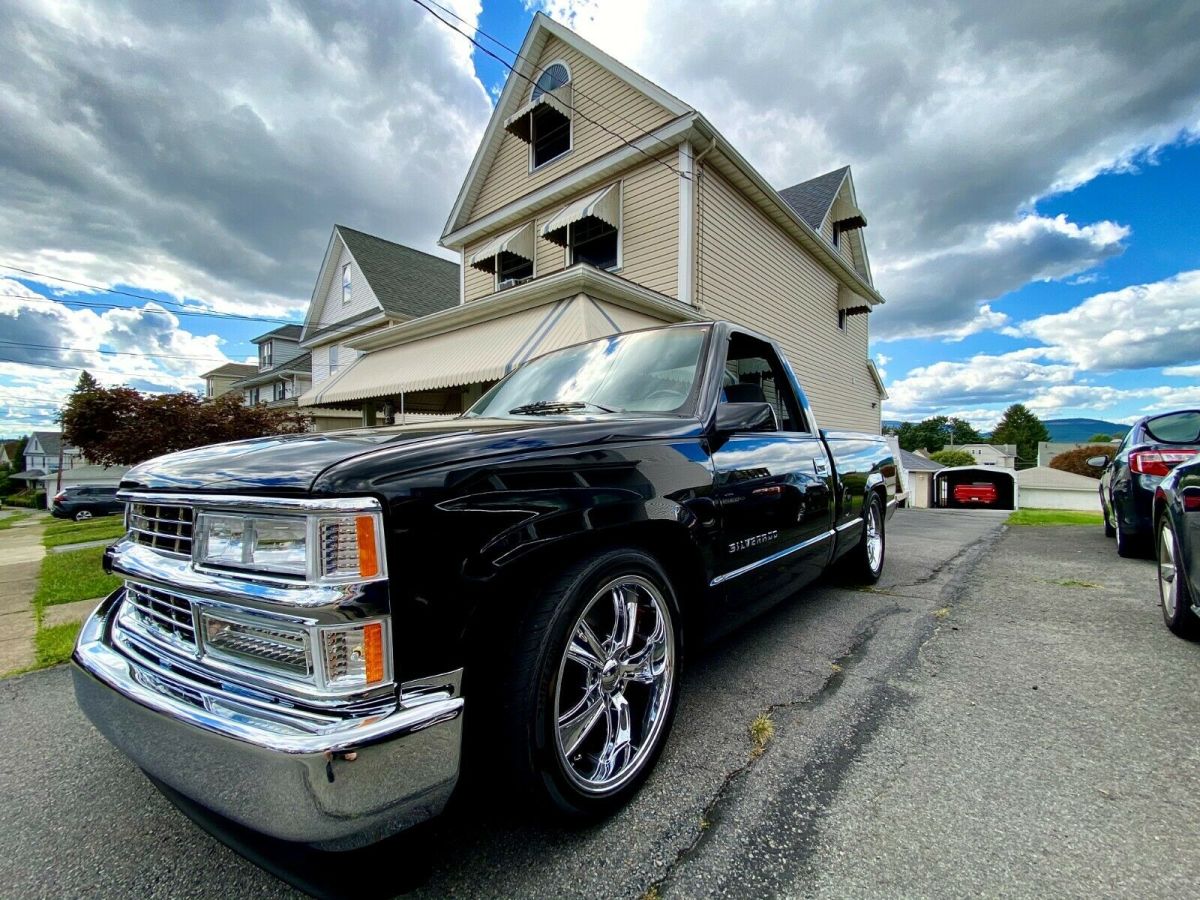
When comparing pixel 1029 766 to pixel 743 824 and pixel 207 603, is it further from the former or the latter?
pixel 207 603

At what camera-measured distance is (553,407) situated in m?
2.64

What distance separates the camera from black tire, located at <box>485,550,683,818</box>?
1.48 m

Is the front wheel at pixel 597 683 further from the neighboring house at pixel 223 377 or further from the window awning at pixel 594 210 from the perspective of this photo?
the neighboring house at pixel 223 377

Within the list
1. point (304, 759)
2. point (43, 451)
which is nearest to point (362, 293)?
point (304, 759)

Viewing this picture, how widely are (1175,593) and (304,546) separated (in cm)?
454

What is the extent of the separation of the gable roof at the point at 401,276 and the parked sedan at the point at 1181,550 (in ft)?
55.1

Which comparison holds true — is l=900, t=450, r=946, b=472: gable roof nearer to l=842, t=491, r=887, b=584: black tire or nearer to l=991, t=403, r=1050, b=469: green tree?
l=842, t=491, r=887, b=584: black tire

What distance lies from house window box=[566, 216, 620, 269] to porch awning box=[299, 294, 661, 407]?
2350 mm

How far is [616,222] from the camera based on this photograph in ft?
34.7

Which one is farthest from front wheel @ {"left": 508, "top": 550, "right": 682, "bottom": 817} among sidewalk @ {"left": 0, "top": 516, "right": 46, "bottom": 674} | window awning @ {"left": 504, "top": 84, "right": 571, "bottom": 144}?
window awning @ {"left": 504, "top": 84, "right": 571, "bottom": 144}

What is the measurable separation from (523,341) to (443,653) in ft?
23.6

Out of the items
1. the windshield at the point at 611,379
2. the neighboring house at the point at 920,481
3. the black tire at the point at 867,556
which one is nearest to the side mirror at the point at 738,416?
the windshield at the point at 611,379

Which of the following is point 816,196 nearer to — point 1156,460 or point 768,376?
point 1156,460

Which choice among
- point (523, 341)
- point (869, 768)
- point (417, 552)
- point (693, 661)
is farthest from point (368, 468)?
point (523, 341)
